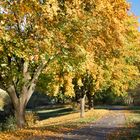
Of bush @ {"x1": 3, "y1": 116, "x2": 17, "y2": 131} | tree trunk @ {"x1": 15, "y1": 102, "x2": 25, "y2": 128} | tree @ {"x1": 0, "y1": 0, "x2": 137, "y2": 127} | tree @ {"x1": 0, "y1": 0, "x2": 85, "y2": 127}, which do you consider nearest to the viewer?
tree @ {"x1": 0, "y1": 0, "x2": 85, "y2": 127}

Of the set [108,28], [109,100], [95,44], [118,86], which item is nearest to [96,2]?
[108,28]

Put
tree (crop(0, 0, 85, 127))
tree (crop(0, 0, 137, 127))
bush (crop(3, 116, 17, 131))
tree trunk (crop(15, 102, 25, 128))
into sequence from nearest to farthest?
1. tree (crop(0, 0, 85, 127))
2. tree (crop(0, 0, 137, 127))
3. tree trunk (crop(15, 102, 25, 128))
4. bush (crop(3, 116, 17, 131))

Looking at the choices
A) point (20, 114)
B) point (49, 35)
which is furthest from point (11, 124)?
point (49, 35)

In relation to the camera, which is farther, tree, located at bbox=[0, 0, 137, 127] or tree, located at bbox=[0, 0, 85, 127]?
tree, located at bbox=[0, 0, 137, 127]

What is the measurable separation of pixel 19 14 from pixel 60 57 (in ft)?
12.0

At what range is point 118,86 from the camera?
53.6 metres

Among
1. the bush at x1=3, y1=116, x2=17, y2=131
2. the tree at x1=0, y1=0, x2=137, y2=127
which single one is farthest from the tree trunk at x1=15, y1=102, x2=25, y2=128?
the bush at x1=3, y1=116, x2=17, y2=131

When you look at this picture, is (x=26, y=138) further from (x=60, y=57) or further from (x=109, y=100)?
(x=109, y=100)

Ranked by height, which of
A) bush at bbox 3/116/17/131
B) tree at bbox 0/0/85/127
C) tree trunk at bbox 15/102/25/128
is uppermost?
tree at bbox 0/0/85/127

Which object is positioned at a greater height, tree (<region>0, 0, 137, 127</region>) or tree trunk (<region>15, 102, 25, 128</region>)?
tree (<region>0, 0, 137, 127</region>)

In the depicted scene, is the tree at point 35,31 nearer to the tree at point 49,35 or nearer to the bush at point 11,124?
the tree at point 49,35

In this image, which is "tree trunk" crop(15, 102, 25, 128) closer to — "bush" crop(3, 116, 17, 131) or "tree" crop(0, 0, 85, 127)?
"bush" crop(3, 116, 17, 131)

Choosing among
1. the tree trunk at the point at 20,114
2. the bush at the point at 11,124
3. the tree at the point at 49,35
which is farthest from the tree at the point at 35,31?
the bush at the point at 11,124

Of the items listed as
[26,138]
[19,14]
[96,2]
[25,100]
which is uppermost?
[96,2]
